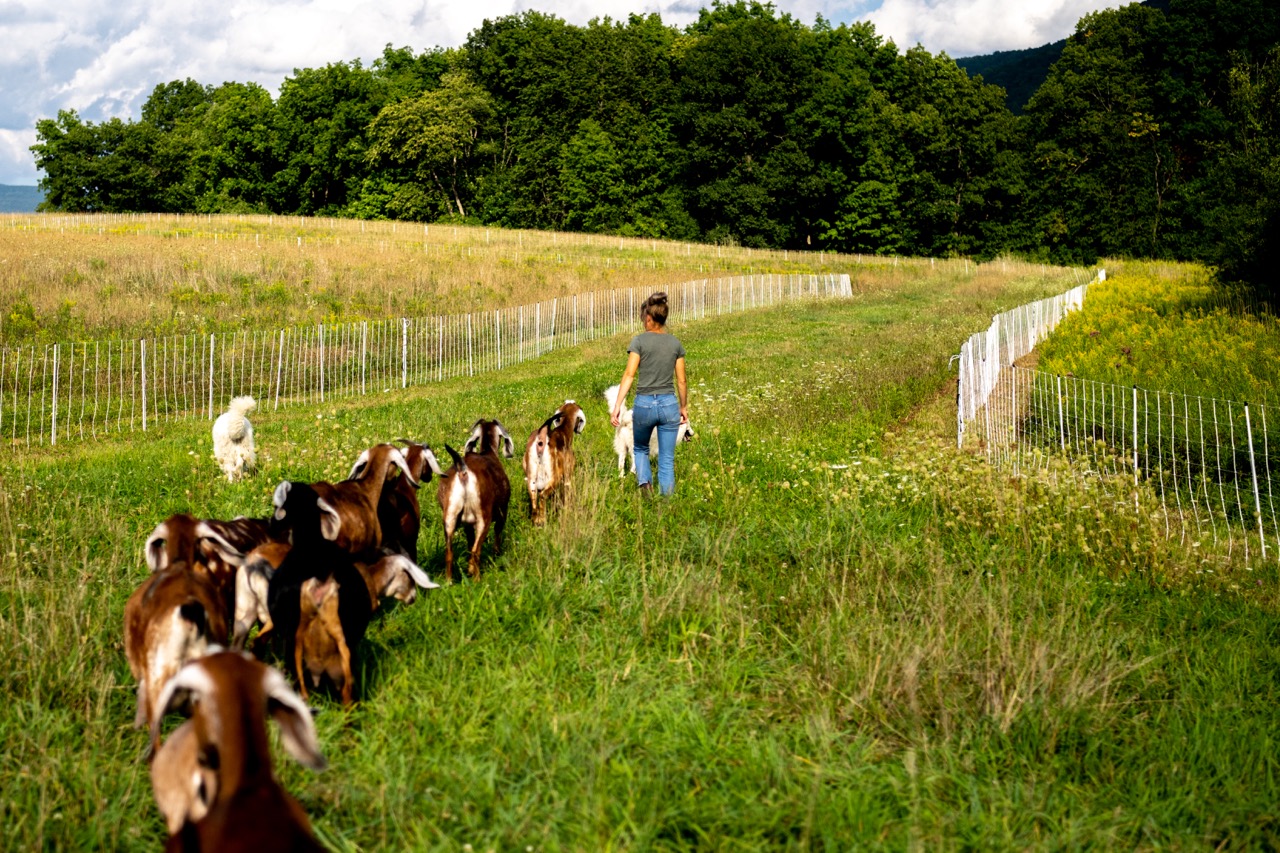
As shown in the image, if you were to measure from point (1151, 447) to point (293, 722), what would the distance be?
418 inches

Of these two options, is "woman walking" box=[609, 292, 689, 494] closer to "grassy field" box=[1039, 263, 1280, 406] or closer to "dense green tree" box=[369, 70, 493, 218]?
"grassy field" box=[1039, 263, 1280, 406]

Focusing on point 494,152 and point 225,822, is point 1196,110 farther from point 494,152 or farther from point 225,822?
point 225,822

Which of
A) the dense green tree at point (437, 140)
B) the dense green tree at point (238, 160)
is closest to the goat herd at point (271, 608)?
the dense green tree at point (437, 140)

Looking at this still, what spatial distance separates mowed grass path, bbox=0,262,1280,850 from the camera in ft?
11.1

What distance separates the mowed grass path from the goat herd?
38 cm

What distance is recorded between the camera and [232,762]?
2436 mm

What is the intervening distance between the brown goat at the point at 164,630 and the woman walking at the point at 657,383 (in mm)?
4336

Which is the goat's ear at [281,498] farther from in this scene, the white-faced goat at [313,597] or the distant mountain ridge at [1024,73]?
the distant mountain ridge at [1024,73]

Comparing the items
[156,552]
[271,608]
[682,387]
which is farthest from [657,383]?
[156,552]

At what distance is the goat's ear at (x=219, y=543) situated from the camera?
416 cm

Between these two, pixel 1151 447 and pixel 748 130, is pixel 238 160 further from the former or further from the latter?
→ pixel 1151 447

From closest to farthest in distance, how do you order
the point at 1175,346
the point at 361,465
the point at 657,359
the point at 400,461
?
the point at 400,461 < the point at 361,465 < the point at 657,359 < the point at 1175,346

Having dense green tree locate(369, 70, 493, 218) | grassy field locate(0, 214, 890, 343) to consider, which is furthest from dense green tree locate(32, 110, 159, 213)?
grassy field locate(0, 214, 890, 343)

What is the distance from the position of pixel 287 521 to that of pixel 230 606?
846 mm
